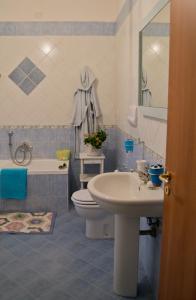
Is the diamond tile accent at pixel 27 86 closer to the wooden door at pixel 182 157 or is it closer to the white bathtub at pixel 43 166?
the white bathtub at pixel 43 166

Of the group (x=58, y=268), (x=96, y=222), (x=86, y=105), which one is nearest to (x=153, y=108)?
(x=96, y=222)

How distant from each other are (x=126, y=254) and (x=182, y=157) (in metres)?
1.07

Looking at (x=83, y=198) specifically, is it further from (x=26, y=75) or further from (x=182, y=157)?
(x=26, y=75)

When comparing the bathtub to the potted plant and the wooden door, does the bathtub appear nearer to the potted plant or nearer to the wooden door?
the potted plant

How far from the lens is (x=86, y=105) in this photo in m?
3.82

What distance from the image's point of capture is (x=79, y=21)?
148 inches

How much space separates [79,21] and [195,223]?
3.45 meters

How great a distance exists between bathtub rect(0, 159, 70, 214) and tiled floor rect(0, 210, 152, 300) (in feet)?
1.71

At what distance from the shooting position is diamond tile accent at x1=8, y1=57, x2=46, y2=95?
12.6 ft

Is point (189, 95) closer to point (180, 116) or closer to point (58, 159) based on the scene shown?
point (180, 116)

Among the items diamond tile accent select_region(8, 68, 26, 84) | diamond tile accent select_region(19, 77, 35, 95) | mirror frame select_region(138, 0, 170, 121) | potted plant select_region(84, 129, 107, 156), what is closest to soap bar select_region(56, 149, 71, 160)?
potted plant select_region(84, 129, 107, 156)

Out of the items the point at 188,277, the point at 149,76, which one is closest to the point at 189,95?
the point at 188,277

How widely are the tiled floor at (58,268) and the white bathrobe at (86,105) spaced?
1.45 m

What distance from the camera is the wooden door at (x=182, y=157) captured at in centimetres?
103
